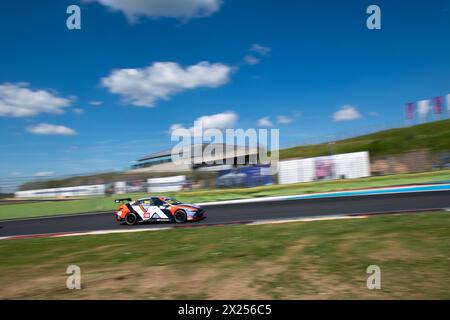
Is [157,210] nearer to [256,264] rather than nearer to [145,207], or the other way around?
[145,207]

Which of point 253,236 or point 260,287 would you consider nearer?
point 260,287

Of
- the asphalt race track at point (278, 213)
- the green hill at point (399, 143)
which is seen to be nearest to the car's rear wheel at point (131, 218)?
the asphalt race track at point (278, 213)

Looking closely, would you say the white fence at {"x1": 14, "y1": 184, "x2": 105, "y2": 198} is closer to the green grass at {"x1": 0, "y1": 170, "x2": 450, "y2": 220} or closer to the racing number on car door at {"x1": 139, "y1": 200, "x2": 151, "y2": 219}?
the green grass at {"x1": 0, "y1": 170, "x2": 450, "y2": 220}

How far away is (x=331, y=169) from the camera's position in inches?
835

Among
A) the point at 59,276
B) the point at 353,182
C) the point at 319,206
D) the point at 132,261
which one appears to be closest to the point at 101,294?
the point at 59,276

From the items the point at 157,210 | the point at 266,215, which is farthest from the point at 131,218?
the point at 266,215

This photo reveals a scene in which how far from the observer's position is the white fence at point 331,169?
2116 centimetres

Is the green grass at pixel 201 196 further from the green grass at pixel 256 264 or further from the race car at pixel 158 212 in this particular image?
the green grass at pixel 256 264

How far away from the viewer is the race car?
13086 millimetres

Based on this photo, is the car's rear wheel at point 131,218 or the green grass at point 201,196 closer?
the car's rear wheel at point 131,218

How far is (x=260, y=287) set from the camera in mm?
4328

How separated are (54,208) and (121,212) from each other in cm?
820

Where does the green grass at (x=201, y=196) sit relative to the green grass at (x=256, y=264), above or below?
above
